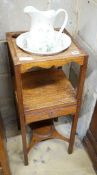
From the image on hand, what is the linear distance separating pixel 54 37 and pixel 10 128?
86cm

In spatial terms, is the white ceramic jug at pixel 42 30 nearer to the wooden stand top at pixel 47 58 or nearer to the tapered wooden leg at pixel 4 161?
the wooden stand top at pixel 47 58

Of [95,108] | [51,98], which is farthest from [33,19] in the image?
[95,108]

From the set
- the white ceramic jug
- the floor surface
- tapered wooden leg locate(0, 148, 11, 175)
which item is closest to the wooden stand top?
the white ceramic jug

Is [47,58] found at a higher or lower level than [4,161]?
higher

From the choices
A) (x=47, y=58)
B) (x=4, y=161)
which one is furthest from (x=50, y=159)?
(x=47, y=58)

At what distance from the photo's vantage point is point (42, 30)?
907 millimetres

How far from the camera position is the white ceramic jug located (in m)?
0.87

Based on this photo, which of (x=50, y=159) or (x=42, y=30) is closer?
(x=42, y=30)

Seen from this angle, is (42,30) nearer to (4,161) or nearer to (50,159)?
(4,161)

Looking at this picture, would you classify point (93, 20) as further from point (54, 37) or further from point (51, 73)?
point (51, 73)

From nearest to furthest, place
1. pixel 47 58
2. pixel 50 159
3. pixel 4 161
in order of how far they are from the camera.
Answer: pixel 47 58
pixel 4 161
pixel 50 159

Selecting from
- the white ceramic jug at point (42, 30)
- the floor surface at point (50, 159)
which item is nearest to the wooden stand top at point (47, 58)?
the white ceramic jug at point (42, 30)

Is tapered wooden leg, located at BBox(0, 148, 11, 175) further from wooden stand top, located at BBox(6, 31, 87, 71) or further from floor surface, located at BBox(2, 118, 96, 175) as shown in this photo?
wooden stand top, located at BBox(6, 31, 87, 71)

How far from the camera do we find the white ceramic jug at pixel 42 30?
87 cm
